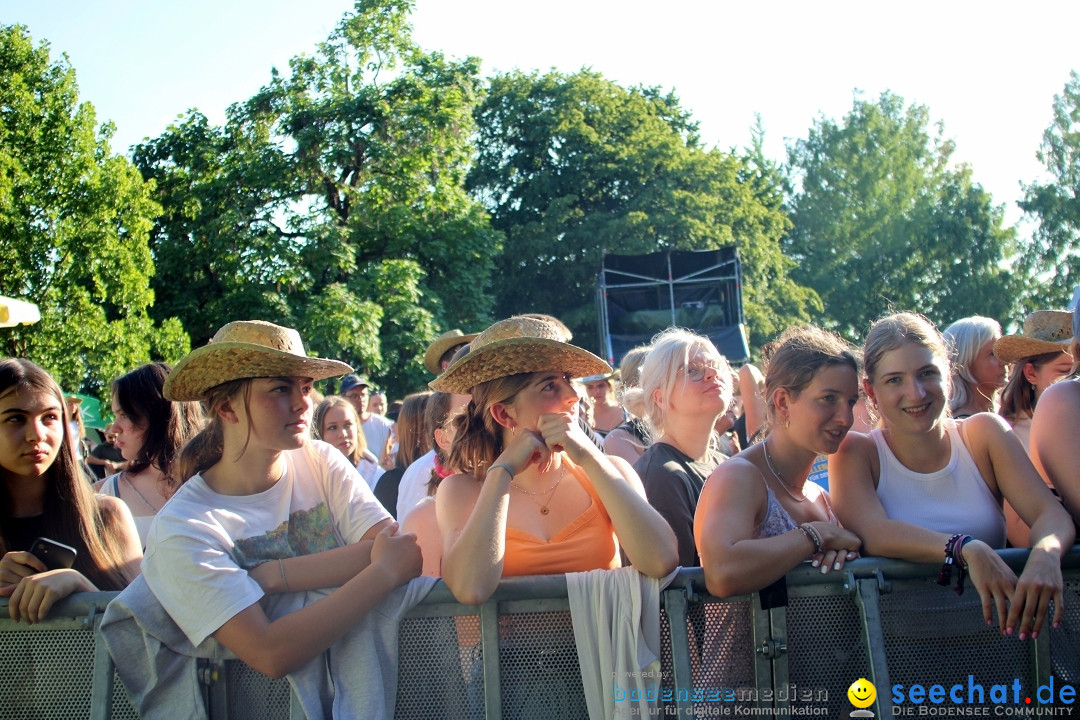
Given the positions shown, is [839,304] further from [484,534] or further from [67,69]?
[484,534]

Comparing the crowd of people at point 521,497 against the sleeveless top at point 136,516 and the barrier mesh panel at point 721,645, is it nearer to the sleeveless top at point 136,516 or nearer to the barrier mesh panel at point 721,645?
the barrier mesh panel at point 721,645

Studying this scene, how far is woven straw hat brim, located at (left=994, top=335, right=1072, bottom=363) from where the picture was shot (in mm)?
4434

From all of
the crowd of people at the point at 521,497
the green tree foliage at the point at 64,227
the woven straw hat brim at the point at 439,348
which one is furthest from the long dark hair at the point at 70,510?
the green tree foliage at the point at 64,227

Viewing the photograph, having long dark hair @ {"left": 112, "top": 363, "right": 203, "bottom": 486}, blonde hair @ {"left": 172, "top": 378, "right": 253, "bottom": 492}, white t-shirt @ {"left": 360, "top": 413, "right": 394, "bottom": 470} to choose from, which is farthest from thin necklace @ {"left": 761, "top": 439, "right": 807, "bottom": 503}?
white t-shirt @ {"left": 360, "top": 413, "right": 394, "bottom": 470}

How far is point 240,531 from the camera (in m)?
2.88

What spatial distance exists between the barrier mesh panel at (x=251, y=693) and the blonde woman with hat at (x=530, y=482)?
59 cm

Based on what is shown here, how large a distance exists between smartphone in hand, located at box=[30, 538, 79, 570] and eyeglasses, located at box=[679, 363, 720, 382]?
2.35 m

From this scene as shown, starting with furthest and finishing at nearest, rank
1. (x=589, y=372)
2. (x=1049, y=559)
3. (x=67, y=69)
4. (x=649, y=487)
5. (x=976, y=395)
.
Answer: (x=67, y=69) < (x=976, y=395) < (x=649, y=487) < (x=589, y=372) < (x=1049, y=559)

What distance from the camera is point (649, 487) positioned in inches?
145

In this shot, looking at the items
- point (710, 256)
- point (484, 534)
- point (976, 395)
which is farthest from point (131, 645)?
point (710, 256)

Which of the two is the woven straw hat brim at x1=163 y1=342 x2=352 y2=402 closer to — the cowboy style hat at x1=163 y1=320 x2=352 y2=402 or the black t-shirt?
the cowboy style hat at x1=163 y1=320 x2=352 y2=402

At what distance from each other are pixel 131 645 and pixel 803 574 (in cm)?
191

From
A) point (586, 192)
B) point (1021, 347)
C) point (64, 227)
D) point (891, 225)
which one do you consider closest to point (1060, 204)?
point (891, 225)

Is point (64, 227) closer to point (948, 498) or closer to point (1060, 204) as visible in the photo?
point (948, 498)
